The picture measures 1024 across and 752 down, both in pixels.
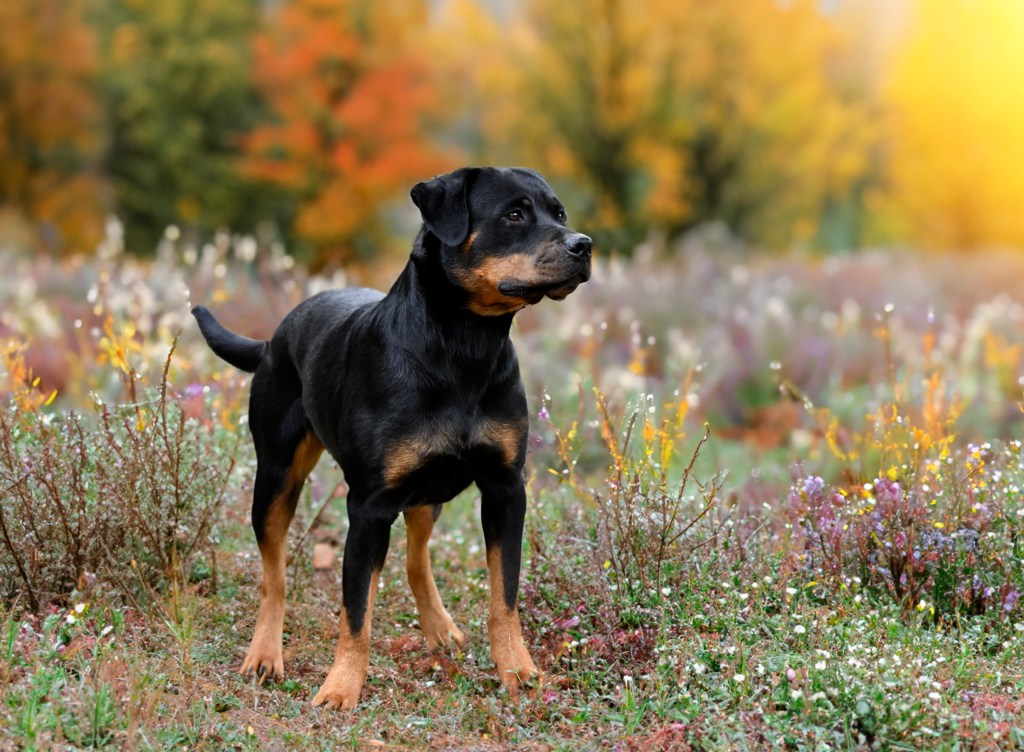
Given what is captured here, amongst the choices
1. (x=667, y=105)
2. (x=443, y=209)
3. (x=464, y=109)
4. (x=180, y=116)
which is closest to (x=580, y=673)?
(x=443, y=209)

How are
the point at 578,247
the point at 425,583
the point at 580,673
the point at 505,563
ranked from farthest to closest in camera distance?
the point at 425,583
the point at 580,673
the point at 505,563
the point at 578,247

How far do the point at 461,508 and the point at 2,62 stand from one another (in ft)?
66.1

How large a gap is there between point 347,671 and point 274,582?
0.70 metres

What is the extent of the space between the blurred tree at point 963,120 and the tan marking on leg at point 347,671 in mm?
21852

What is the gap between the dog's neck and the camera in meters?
4.07

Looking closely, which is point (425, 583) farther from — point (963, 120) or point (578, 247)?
point (963, 120)

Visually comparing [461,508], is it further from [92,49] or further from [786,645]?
[92,49]

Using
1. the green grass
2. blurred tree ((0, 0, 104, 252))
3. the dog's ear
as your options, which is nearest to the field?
the green grass

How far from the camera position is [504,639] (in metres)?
4.21

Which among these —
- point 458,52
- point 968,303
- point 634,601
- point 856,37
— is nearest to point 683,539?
point 634,601

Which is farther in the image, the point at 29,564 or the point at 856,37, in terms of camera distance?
the point at 856,37

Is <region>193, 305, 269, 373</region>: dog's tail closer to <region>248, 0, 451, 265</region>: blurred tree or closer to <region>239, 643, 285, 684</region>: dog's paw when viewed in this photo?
<region>239, 643, 285, 684</region>: dog's paw

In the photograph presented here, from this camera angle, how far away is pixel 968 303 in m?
14.0

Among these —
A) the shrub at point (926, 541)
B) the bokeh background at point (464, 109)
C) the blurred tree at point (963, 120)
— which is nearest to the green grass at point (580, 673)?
the shrub at point (926, 541)
